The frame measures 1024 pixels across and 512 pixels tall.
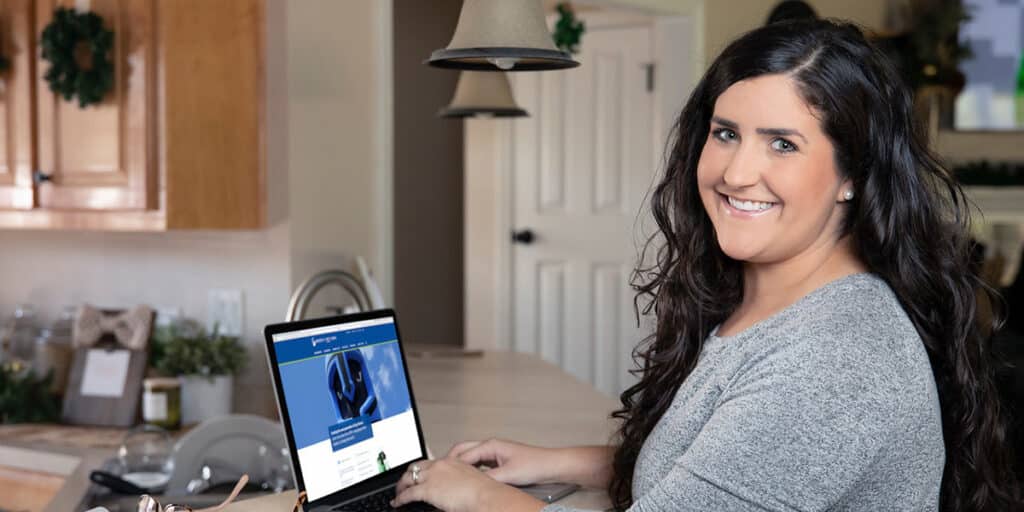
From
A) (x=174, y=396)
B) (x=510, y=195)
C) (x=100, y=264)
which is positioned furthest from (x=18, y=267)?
(x=510, y=195)

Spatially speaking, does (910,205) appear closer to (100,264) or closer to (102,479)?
(102,479)

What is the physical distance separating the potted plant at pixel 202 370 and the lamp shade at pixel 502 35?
131cm

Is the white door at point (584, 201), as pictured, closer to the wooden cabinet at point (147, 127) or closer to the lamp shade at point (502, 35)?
the wooden cabinet at point (147, 127)

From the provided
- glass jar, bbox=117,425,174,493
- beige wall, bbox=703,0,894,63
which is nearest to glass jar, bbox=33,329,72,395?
glass jar, bbox=117,425,174,493

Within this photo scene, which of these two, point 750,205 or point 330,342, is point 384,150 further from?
point 750,205

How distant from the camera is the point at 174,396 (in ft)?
9.25

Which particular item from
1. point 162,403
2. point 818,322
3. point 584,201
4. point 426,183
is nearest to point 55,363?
point 162,403

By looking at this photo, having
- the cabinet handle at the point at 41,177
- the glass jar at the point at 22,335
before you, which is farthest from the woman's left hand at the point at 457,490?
the glass jar at the point at 22,335

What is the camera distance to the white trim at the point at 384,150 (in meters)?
3.13

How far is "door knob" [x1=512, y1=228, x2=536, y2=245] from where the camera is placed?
17.7ft

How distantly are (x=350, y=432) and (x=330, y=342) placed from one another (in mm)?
131

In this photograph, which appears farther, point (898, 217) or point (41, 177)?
point (41, 177)

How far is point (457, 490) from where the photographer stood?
5.11 ft

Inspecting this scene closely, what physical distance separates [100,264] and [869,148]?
249 centimetres
